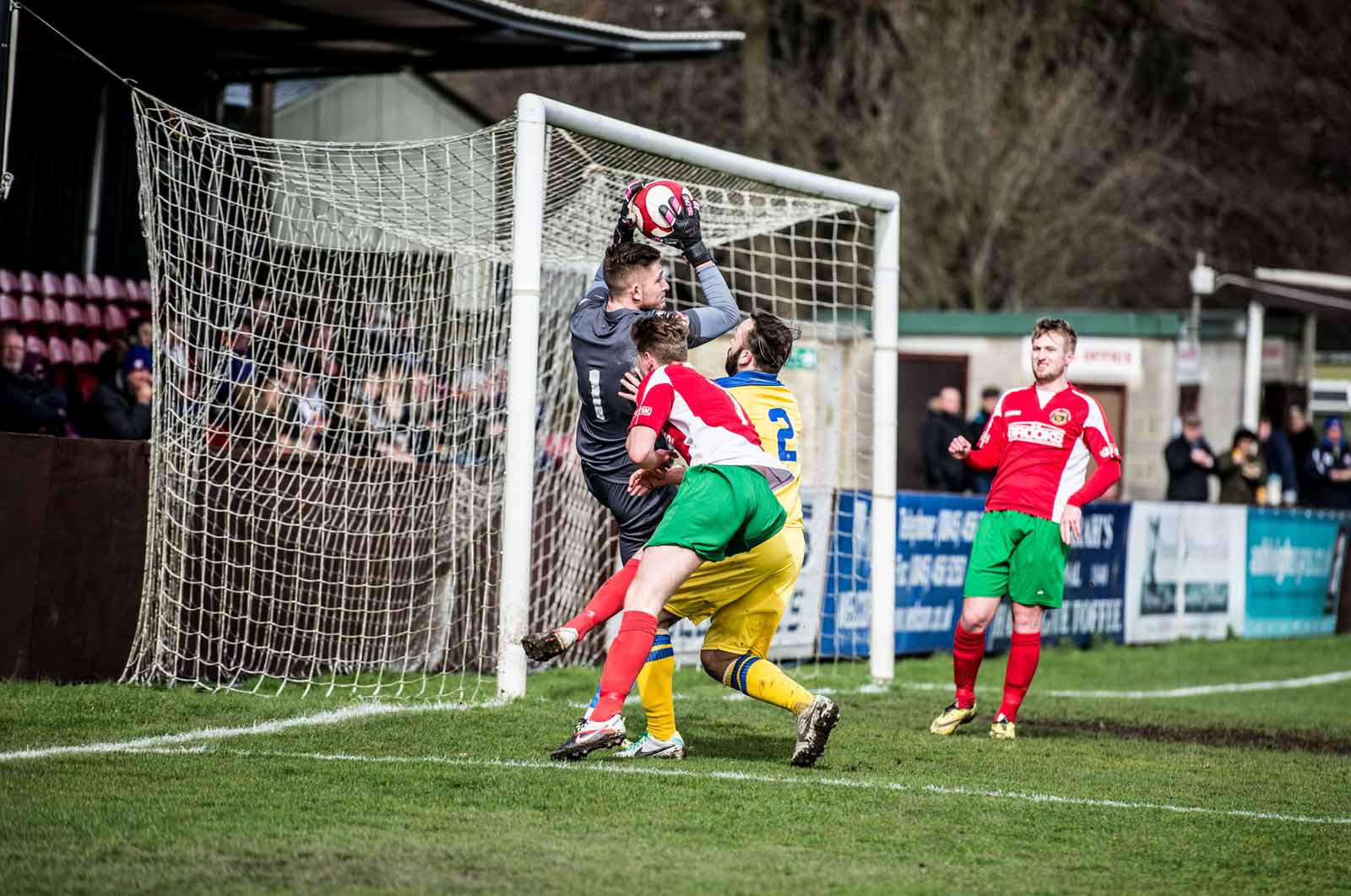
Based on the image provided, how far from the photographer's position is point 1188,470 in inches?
784

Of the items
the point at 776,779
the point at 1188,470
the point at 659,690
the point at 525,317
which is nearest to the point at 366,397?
the point at 525,317

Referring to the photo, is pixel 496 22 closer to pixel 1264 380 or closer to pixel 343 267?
pixel 343 267

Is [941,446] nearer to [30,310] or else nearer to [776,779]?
[30,310]

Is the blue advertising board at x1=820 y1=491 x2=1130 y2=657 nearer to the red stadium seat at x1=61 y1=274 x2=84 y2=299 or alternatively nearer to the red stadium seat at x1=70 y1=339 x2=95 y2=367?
the red stadium seat at x1=70 y1=339 x2=95 y2=367

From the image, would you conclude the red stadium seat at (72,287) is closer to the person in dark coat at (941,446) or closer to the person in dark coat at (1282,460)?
the person in dark coat at (941,446)

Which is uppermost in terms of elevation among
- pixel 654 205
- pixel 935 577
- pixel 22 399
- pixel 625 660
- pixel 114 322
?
pixel 654 205

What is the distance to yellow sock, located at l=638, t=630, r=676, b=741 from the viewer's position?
710 cm

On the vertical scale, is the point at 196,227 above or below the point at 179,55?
below

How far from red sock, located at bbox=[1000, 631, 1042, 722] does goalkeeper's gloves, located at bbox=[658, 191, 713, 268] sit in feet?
9.50

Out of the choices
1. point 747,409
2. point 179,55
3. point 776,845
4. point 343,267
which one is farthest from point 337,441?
point 179,55

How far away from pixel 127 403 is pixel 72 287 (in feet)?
12.0

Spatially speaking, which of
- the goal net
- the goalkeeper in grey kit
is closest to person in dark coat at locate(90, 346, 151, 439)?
the goal net

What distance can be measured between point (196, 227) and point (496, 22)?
483 cm

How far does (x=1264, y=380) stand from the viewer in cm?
2681
